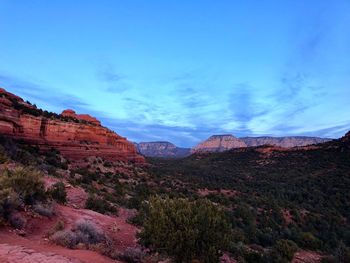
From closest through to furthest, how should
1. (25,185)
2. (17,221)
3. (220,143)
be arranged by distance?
(17,221)
(25,185)
(220,143)

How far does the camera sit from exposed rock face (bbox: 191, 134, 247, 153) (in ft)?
579

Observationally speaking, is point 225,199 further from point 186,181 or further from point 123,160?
point 123,160

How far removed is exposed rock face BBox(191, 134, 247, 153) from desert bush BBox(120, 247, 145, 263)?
546ft

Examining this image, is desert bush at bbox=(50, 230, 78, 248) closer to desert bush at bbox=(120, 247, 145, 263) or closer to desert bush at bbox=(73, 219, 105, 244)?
desert bush at bbox=(73, 219, 105, 244)

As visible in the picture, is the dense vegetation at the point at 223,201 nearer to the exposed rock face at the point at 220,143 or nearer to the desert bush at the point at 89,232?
the desert bush at the point at 89,232

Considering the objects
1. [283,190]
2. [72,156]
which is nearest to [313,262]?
[283,190]

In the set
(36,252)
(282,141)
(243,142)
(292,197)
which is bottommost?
(36,252)

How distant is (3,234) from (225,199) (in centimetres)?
2291

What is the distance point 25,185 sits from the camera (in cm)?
1012

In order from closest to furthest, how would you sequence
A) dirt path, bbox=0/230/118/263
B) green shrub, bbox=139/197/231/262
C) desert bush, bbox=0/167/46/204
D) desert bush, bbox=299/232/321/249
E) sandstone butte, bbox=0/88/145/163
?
dirt path, bbox=0/230/118/263
green shrub, bbox=139/197/231/262
desert bush, bbox=0/167/46/204
desert bush, bbox=299/232/321/249
sandstone butte, bbox=0/88/145/163

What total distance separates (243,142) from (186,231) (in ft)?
604

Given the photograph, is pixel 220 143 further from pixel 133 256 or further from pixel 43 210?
pixel 133 256

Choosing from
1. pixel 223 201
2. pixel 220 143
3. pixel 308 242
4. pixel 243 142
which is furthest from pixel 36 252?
pixel 243 142

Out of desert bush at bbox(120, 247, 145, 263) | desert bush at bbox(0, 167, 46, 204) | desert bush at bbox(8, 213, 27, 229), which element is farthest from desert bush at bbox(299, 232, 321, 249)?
desert bush at bbox(8, 213, 27, 229)
